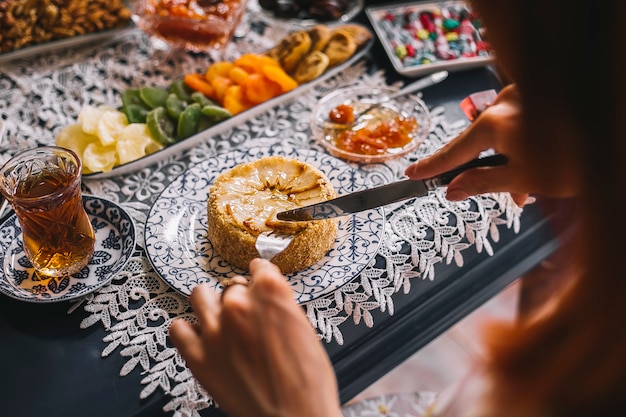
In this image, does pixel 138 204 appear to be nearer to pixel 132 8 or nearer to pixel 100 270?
pixel 100 270

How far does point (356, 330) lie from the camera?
1.03m

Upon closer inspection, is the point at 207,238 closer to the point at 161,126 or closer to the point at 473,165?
the point at 161,126

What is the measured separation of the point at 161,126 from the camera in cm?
140

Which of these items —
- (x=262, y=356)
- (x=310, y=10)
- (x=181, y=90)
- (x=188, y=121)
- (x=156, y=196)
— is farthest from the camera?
(x=310, y=10)

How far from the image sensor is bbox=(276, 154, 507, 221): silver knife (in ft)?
3.42

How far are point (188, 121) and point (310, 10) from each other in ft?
2.00

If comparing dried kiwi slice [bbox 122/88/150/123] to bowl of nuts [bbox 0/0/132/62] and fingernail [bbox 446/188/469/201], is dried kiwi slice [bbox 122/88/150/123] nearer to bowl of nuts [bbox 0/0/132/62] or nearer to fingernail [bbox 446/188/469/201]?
bowl of nuts [bbox 0/0/132/62]

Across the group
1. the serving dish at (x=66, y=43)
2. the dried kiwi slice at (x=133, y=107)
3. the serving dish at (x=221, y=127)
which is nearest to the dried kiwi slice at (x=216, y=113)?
the serving dish at (x=221, y=127)

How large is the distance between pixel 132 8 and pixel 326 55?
583 millimetres

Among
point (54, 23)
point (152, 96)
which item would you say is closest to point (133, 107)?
point (152, 96)

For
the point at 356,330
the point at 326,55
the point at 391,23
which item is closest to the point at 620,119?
the point at 356,330

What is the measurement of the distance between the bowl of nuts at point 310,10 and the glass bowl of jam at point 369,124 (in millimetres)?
361

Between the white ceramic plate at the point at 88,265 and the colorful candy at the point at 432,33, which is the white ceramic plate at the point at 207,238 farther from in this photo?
the colorful candy at the point at 432,33

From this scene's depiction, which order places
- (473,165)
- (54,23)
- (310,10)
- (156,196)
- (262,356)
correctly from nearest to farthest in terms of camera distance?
(262,356) < (473,165) < (156,196) < (54,23) < (310,10)
